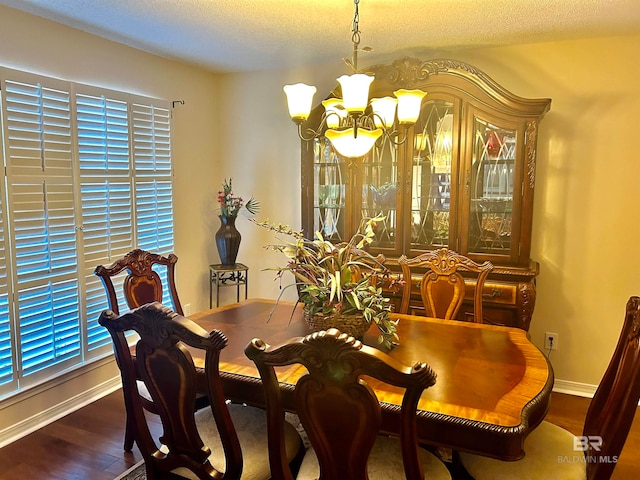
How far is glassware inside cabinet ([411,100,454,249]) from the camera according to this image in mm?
3217

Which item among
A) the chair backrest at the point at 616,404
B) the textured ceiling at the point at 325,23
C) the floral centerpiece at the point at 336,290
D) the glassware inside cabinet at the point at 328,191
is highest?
the textured ceiling at the point at 325,23

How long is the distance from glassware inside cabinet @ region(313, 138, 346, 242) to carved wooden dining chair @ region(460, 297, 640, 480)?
206cm

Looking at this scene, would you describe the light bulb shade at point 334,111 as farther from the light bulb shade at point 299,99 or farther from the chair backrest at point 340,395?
the chair backrest at point 340,395

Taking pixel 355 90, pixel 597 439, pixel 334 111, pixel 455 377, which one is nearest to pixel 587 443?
pixel 597 439

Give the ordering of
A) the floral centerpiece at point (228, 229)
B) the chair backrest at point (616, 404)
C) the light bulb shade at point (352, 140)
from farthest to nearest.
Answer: the floral centerpiece at point (228, 229) → the light bulb shade at point (352, 140) → the chair backrest at point (616, 404)

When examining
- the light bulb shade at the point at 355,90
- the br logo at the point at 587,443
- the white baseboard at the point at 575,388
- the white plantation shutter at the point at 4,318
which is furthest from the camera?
the white baseboard at the point at 575,388

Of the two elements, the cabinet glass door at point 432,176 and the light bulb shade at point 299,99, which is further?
the cabinet glass door at point 432,176

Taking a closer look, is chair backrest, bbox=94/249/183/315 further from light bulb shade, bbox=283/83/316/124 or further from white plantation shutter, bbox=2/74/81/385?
light bulb shade, bbox=283/83/316/124

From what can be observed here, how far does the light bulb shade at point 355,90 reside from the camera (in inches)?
74.9

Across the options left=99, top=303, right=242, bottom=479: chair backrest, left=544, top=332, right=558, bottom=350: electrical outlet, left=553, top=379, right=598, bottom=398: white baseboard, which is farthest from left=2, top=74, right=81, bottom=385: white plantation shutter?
left=553, top=379, right=598, bottom=398: white baseboard

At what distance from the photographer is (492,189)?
3137mm

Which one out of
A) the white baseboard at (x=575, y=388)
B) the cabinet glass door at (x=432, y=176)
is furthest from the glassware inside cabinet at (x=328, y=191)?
the white baseboard at (x=575, y=388)

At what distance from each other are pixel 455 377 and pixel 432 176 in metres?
1.83

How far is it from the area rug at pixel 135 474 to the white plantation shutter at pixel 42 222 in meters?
0.90
